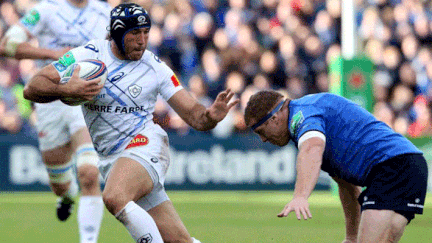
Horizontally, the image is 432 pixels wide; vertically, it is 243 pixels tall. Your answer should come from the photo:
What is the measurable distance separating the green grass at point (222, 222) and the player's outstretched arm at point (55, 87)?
3.33 metres

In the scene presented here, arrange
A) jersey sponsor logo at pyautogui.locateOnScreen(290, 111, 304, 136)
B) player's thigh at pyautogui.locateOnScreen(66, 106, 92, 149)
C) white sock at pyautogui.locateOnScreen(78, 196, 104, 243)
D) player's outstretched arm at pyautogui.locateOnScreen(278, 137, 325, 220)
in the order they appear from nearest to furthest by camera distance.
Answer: player's outstretched arm at pyautogui.locateOnScreen(278, 137, 325, 220) < jersey sponsor logo at pyautogui.locateOnScreen(290, 111, 304, 136) < white sock at pyautogui.locateOnScreen(78, 196, 104, 243) < player's thigh at pyautogui.locateOnScreen(66, 106, 92, 149)

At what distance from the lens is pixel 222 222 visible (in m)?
11.9

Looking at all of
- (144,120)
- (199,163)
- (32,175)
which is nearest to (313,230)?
(144,120)

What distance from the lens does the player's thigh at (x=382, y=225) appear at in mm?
6457

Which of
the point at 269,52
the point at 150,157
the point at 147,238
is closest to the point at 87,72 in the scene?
the point at 150,157

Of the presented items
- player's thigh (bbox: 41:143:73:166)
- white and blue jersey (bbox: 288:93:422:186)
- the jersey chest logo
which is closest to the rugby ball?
the jersey chest logo

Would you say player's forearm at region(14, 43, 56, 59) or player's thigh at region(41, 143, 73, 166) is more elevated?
player's forearm at region(14, 43, 56, 59)

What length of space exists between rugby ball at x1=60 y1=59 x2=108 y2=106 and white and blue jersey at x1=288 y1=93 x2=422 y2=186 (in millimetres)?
1536

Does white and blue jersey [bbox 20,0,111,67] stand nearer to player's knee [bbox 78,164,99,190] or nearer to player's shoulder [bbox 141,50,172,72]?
player's knee [bbox 78,164,99,190]

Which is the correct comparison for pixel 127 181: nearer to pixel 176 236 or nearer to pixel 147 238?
pixel 147 238

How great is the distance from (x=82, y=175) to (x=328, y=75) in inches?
434

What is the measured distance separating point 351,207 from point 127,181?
2199mm

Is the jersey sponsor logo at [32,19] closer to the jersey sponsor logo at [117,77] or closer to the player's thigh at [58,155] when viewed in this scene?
the player's thigh at [58,155]

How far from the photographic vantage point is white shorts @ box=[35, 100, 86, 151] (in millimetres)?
9312
